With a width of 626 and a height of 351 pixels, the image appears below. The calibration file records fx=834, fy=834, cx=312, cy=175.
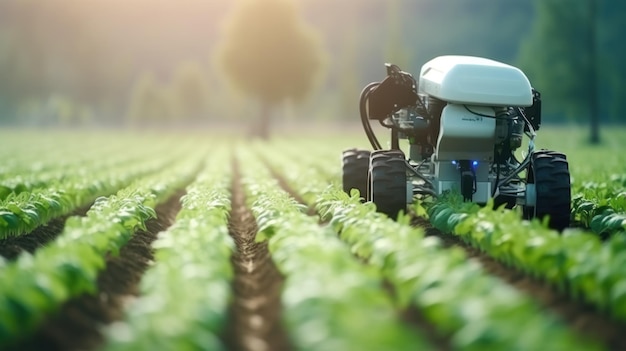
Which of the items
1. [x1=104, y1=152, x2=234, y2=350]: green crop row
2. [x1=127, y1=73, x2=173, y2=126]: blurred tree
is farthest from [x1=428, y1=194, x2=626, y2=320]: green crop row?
[x1=127, y1=73, x2=173, y2=126]: blurred tree

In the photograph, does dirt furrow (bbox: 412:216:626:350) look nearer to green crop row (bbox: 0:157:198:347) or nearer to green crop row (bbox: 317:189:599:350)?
green crop row (bbox: 317:189:599:350)

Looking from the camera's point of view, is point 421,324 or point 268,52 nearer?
point 421,324

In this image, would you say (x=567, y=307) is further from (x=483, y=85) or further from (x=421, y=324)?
(x=483, y=85)

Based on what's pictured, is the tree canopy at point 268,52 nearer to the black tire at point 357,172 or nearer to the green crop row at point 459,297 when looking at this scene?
the black tire at point 357,172

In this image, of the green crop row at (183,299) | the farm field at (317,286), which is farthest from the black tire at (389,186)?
Answer: the green crop row at (183,299)

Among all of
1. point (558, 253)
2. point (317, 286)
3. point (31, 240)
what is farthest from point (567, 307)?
point (31, 240)

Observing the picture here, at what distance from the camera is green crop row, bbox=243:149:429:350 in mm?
4551

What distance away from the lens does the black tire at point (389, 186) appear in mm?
10609

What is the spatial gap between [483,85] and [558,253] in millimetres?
4180

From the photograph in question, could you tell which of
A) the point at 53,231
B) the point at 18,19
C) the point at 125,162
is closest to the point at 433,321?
the point at 53,231

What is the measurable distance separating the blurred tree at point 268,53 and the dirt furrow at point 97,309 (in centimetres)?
4544

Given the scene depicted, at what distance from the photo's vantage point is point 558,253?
22.1 feet

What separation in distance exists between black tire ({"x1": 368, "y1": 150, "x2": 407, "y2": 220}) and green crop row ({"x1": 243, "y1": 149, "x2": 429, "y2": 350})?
2.84 meters

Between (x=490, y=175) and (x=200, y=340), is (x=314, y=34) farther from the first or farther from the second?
(x=200, y=340)
